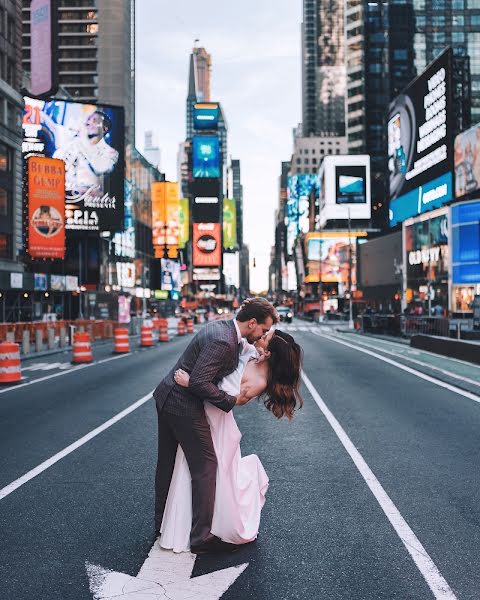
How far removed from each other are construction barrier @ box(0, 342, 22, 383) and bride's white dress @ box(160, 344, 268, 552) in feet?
42.2

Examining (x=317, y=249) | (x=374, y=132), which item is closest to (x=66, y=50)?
(x=317, y=249)

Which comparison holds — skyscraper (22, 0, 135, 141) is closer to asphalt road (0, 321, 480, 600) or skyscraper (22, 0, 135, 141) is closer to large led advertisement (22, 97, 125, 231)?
large led advertisement (22, 97, 125, 231)

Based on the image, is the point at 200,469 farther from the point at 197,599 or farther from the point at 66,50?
the point at 66,50

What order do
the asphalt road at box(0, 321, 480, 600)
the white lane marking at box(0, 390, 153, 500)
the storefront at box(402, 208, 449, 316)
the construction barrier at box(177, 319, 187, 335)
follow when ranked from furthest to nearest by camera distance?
the storefront at box(402, 208, 449, 316) → the construction barrier at box(177, 319, 187, 335) → the white lane marking at box(0, 390, 153, 500) → the asphalt road at box(0, 321, 480, 600)

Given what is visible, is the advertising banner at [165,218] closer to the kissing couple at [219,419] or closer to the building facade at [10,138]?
the building facade at [10,138]

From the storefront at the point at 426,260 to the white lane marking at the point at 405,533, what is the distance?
5300 centimetres

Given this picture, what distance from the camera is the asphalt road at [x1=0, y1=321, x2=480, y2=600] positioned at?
470cm

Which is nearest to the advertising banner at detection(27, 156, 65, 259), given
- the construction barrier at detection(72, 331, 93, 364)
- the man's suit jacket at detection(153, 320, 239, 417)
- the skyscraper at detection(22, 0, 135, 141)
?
the construction barrier at detection(72, 331, 93, 364)

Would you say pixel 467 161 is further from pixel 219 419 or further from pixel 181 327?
pixel 219 419

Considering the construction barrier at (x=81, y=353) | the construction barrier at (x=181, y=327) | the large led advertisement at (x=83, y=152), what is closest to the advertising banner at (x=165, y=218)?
the large led advertisement at (x=83, y=152)

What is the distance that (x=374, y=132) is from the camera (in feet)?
500

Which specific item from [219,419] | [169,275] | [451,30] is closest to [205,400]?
[219,419]

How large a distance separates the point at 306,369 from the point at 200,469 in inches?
623

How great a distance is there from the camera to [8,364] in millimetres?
17078
